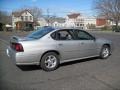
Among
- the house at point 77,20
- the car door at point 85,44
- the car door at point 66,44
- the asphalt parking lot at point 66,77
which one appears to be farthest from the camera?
the house at point 77,20

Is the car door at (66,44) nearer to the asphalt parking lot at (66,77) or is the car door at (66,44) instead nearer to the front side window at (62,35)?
the front side window at (62,35)

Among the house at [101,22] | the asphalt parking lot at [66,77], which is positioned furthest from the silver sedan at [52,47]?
the house at [101,22]

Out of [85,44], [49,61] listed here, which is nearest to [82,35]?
[85,44]

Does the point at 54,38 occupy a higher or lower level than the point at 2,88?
higher

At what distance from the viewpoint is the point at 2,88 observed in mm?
5438

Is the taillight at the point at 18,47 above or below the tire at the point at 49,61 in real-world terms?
above

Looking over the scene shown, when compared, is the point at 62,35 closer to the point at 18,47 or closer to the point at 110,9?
the point at 18,47

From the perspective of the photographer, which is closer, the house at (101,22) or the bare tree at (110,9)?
the bare tree at (110,9)

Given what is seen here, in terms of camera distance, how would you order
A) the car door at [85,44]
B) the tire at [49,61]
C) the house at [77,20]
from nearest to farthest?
the tire at [49,61] → the car door at [85,44] → the house at [77,20]

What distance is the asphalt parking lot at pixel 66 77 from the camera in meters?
5.52

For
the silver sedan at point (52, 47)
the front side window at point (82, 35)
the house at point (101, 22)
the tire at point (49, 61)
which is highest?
the house at point (101, 22)

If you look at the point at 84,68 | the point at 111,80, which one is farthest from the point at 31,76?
the point at 111,80

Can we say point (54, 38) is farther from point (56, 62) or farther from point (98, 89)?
point (98, 89)

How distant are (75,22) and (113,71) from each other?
89941 millimetres
